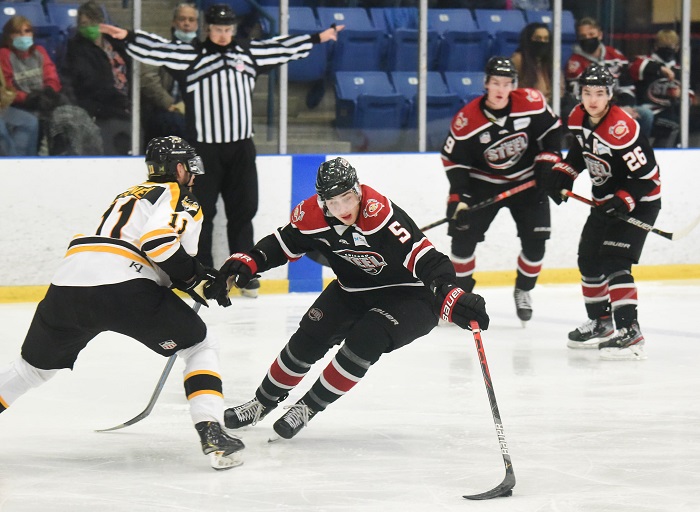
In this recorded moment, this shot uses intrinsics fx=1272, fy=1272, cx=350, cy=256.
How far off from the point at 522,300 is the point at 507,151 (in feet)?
2.25

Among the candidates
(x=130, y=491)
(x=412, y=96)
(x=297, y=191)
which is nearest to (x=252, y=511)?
(x=130, y=491)

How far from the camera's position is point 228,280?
3479mm

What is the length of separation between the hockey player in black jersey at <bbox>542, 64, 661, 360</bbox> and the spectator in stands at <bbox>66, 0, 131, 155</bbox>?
2.45 meters

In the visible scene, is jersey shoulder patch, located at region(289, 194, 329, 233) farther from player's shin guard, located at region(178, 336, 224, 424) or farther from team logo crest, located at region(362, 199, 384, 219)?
player's shin guard, located at region(178, 336, 224, 424)

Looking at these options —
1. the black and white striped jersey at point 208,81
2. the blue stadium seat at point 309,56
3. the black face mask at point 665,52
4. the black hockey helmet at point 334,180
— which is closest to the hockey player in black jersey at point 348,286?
the black hockey helmet at point 334,180

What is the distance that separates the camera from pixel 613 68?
7.49 metres

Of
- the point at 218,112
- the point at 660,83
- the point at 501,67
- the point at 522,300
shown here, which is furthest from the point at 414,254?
the point at 660,83

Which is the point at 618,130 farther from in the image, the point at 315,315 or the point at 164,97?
the point at 164,97

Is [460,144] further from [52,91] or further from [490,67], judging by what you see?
[52,91]

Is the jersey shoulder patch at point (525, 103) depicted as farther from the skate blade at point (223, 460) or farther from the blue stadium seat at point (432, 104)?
the skate blade at point (223, 460)

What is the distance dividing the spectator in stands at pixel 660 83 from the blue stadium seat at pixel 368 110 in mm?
1525

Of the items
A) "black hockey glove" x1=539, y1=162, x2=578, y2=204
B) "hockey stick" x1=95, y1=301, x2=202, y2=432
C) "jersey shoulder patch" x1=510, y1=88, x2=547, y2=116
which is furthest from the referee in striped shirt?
"hockey stick" x1=95, y1=301, x2=202, y2=432

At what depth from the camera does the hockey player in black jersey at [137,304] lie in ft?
10.6

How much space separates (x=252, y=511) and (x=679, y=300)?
4.08 m
